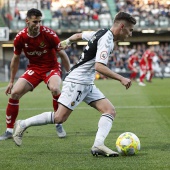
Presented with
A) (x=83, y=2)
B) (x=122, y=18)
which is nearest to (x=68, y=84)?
(x=122, y=18)

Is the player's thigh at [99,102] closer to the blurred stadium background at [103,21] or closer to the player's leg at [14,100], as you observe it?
the player's leg at [14,100]

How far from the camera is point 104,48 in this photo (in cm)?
793

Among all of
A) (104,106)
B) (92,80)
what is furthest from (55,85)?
(104,106)

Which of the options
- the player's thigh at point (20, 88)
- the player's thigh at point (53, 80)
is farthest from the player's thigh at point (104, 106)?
the player's thigh at point (20, 88)

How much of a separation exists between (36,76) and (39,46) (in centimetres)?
53

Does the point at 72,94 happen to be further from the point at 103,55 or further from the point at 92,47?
the point at 103,55

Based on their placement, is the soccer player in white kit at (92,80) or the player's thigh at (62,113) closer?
the soccer player in white kit at (92,80)

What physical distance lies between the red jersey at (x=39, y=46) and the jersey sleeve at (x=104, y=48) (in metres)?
2.50

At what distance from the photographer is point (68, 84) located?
8.46m

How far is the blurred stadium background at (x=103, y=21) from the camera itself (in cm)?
4694

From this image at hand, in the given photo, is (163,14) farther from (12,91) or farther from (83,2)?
(12,91)

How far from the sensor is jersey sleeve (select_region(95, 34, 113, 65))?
7.89 metres

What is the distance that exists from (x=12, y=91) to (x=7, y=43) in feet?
137

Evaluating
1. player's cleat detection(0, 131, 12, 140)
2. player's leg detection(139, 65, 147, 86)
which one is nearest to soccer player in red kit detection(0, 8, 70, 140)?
player's cleat detection(0, 131, 12, 140)
